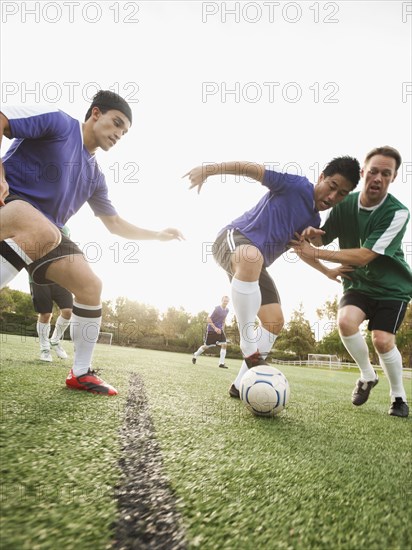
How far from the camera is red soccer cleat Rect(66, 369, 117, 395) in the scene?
2.83m

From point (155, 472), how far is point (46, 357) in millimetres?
5116

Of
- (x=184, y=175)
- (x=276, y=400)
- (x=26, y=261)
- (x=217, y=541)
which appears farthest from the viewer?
(x=184, y=175)

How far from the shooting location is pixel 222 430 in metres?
1.93

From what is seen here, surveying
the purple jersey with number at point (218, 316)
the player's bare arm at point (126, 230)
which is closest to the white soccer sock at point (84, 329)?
the player's bare arm at point (126, 230)

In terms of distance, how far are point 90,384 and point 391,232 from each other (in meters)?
3.45

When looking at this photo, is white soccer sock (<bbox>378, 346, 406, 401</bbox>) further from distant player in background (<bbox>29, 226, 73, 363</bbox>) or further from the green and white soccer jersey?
distant player in background (<bbox>29, 226, 73, 363</bbox>)

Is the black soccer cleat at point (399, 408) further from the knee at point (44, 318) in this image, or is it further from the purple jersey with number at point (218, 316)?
the purple jersey with number at point (218, 316)

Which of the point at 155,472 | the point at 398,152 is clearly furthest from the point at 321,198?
the point at 155,472

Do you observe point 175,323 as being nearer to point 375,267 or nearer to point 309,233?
point 375,267

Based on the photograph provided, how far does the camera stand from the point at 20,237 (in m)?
2.24

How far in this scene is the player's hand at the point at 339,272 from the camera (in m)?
4.16

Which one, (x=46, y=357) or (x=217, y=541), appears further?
(x=46, y=357)

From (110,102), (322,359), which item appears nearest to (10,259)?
(110,102)

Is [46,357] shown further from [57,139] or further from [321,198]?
[321,198]
